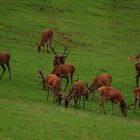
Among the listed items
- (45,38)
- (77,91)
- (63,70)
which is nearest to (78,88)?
(77,91)

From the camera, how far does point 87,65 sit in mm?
38312

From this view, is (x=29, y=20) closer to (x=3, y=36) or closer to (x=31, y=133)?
(x=3, y=36)

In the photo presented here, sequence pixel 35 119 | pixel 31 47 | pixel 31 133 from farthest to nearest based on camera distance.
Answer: pixel 31 47
pixel 35 119
pixel 31 133

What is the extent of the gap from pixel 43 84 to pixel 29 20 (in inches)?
836

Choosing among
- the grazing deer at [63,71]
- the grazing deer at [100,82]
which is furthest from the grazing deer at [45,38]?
the grazing deer at [100,82]

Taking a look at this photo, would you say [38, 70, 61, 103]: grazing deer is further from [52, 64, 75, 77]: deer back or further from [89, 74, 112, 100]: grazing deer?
[52, 64, 75, 77]: deer back

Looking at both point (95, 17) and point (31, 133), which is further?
point (95, 17)

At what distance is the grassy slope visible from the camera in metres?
21.1

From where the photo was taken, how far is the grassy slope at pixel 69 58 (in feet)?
69.1

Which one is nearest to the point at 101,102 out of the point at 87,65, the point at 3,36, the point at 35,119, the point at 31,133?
the point at 35,119

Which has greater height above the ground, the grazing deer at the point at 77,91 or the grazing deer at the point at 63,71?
the grazing deer at the point at 63,71

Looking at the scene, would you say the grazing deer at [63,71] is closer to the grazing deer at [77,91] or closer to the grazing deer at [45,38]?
the grazing deer at [77,91]

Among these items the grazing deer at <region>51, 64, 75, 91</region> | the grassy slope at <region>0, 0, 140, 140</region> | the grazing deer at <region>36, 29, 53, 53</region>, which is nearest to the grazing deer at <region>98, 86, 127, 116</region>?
the grassy slope at <region>0, 0, 140, 140</region>

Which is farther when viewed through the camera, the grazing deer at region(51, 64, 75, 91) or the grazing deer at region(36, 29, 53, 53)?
the grazing deer at region(36, 29, 53, 53)
